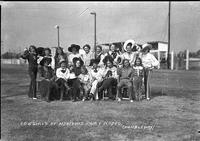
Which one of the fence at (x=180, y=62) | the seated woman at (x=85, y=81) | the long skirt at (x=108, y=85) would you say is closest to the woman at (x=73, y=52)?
the seated woman at (x=85, y=81)

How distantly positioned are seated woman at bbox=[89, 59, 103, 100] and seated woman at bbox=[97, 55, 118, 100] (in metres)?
0.11

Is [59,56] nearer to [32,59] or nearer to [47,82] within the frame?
[32,59]

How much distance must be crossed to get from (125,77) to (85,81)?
47.5 inches

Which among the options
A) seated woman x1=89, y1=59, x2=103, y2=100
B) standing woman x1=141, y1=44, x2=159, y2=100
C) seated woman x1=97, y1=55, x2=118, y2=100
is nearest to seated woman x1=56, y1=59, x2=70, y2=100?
seated woman x1=89, y1=59, x2=103, y2=100

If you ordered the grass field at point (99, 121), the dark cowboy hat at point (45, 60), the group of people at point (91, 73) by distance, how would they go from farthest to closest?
the dark cowboy hat at point (45, 60) < the group of people at point (91, 73) < the grass field at point (99, 121)

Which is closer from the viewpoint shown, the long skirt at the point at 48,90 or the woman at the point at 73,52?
the long skirt at the point at 48,90

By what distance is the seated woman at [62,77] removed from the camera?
25.8 ft

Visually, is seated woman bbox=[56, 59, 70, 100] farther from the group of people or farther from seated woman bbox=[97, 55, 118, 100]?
seated woman bbox=[97, 55, 118, 100]

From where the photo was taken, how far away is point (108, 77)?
806cm

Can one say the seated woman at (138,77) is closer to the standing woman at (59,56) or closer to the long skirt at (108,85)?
the long skirt at (108,85)

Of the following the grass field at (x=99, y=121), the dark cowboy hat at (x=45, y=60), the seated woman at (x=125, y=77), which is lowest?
the grass field at (x=99, y=121)

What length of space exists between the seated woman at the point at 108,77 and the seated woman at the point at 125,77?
0.61 ft

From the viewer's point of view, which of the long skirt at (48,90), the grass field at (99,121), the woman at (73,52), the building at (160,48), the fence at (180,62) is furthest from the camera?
the building at (160,48)

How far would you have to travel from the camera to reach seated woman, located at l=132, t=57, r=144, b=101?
793cm
